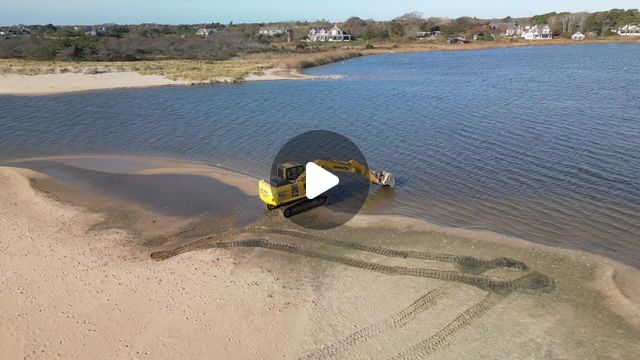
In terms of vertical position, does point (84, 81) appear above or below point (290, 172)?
above

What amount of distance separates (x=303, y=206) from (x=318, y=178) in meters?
1.53

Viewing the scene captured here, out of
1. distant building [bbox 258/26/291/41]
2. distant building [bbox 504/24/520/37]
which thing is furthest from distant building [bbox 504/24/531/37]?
distant building [bbox 258/26/291/41]

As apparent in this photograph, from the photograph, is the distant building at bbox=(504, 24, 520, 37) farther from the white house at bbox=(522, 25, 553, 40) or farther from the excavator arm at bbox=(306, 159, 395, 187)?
the excavator arm at bbox=(306, 159, 395, 187)

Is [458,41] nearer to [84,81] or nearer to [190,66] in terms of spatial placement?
[190,66]

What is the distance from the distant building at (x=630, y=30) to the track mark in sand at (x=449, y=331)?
139984 millimetres

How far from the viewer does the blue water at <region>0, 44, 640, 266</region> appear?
1689 centimetres

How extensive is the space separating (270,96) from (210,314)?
35.0 metres

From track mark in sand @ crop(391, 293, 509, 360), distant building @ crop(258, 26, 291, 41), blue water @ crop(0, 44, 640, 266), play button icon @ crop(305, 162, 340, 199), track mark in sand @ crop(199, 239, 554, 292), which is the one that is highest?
distant building @ crop(258, 26, 291, 41)

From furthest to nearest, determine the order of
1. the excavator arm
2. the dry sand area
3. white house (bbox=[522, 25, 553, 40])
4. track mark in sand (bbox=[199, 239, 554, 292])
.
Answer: white house (bbox=[522, 25, 553, 40]), the excavator arm, track mark in sand (bbox=[199, 239, 554, 292]), the dry sand area

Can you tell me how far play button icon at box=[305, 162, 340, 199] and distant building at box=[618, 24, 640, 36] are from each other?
138071mm

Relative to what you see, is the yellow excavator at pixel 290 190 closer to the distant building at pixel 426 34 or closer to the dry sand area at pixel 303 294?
the dry sand area at pixel 303 294

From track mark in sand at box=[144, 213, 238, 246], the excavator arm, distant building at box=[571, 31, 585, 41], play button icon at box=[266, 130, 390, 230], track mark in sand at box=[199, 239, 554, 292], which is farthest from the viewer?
distant building at box=[571, 31, 585, 41]

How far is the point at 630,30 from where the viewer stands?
122 metres

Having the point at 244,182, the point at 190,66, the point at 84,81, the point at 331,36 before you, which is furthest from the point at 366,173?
the point at 331,36
